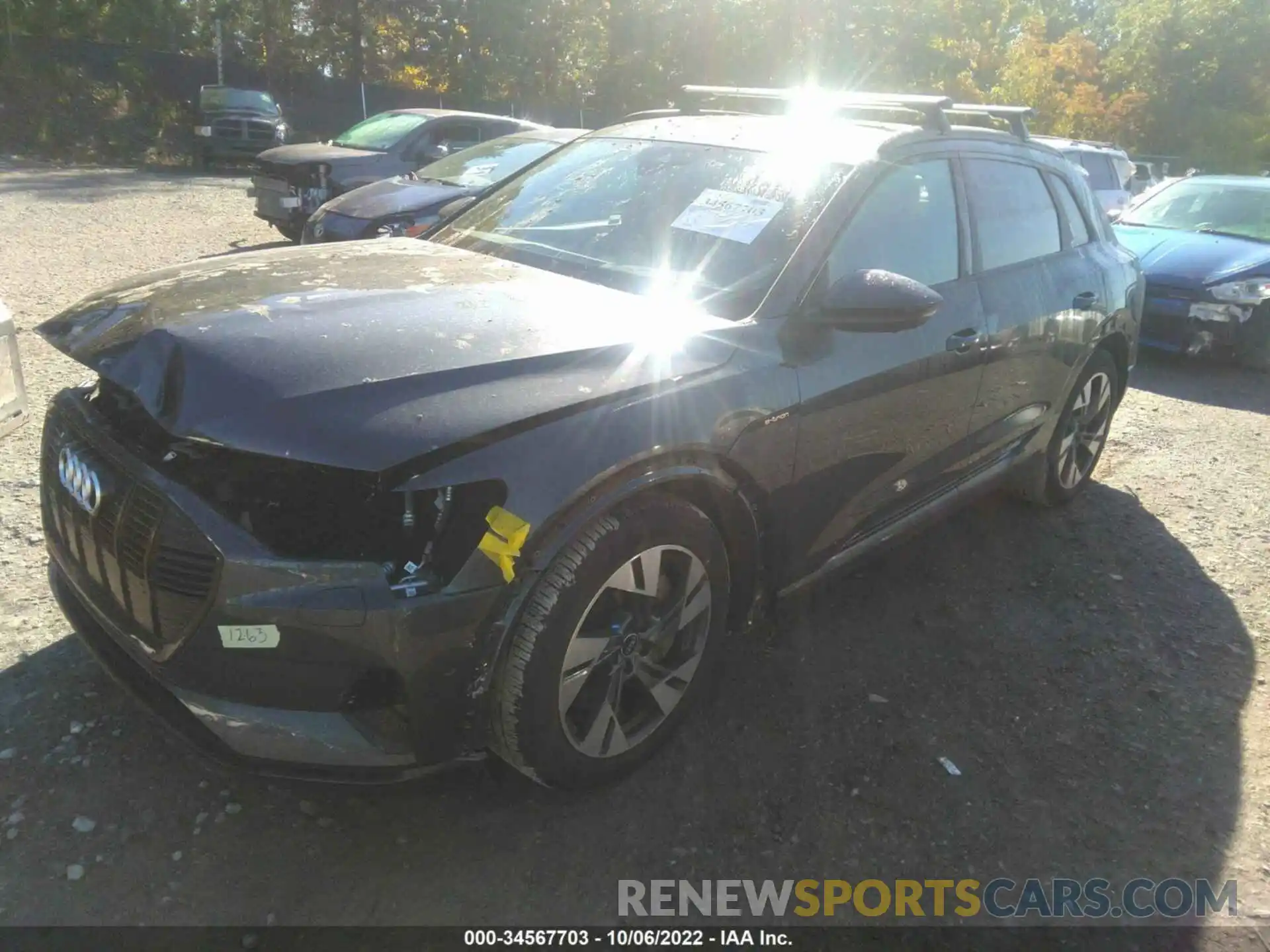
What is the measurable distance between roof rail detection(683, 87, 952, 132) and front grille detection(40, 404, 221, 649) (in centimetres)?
291

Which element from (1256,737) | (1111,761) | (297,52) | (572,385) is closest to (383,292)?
(572,385)

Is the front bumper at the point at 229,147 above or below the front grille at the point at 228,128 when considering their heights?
below

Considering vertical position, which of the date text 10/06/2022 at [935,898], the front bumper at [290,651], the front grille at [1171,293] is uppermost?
the front bumper at [290,651]

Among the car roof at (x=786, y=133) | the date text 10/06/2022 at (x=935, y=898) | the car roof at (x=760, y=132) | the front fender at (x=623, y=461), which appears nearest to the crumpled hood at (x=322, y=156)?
the car roof at (x=786, y=133)

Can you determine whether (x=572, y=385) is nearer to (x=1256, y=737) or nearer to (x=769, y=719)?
(x=769, y=719)

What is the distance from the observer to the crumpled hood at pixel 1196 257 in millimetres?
7988

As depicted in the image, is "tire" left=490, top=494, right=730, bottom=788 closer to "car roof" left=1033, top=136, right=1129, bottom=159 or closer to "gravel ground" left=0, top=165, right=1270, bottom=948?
"gravel ground" left=0, top=165, right=1270, bottom=948

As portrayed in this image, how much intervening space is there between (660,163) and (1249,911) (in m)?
2.92

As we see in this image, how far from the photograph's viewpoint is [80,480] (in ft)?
8.04

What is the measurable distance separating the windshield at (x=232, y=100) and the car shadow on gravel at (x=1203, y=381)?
59.0 ft

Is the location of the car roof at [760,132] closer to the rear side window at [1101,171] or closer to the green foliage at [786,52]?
the rear side window at [1101,171]

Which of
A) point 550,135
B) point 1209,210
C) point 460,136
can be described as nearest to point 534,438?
point 550,135

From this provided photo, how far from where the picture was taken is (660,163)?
350cm

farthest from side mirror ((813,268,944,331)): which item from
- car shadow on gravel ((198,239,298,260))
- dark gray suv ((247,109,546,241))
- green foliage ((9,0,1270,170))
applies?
green foliage ((9,0,1270,170))
